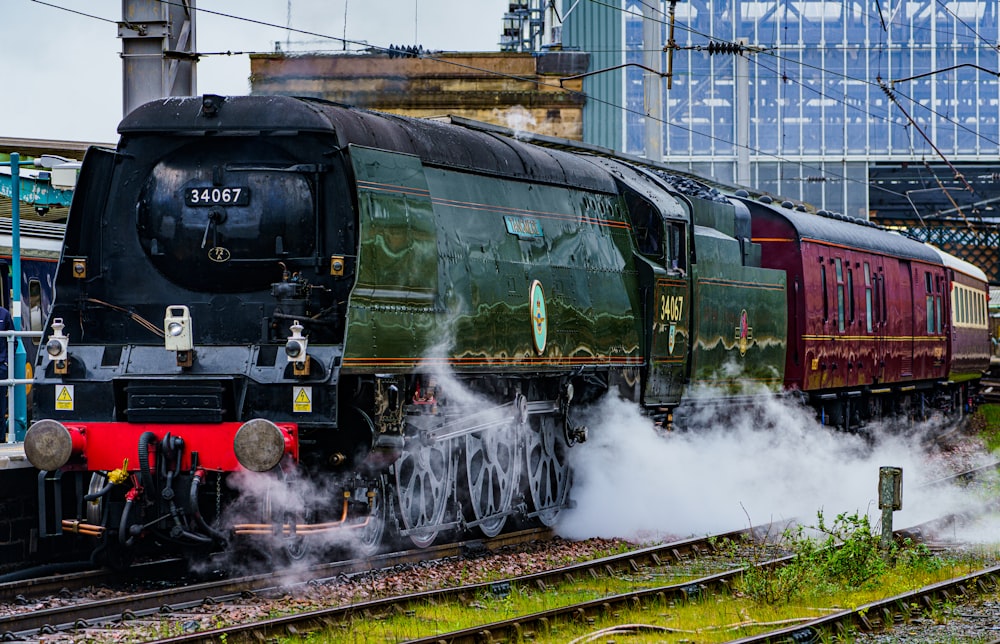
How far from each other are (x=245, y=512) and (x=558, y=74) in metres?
24.4

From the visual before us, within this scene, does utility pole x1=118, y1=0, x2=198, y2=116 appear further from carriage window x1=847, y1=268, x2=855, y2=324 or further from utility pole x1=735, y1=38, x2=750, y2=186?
utility pole x1=735, y1=38, x2=750, y2=186

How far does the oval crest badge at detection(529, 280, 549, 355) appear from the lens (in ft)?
41.1

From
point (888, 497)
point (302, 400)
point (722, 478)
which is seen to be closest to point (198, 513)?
point (302, 400)

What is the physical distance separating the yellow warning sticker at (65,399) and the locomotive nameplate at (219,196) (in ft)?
5.43

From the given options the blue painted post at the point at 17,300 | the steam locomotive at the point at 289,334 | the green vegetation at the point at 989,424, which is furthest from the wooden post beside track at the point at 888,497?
the green vegetation at the point at 989,424

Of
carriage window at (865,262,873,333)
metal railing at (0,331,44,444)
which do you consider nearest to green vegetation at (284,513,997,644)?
metal railing at (0,331,44,444)

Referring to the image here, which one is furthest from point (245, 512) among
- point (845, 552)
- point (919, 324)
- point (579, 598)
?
point (919, 324)

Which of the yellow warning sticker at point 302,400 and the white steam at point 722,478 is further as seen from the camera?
the white steam at point 722,478

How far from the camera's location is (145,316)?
34.3 feet

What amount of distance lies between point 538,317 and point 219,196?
3.57 meters

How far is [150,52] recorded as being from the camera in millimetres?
14539

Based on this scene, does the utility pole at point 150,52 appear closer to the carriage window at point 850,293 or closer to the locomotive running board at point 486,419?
the locomotive running board at point 486,419

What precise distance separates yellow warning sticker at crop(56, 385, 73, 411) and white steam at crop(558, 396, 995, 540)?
5.70 meters

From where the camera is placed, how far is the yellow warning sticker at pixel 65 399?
10141mm
